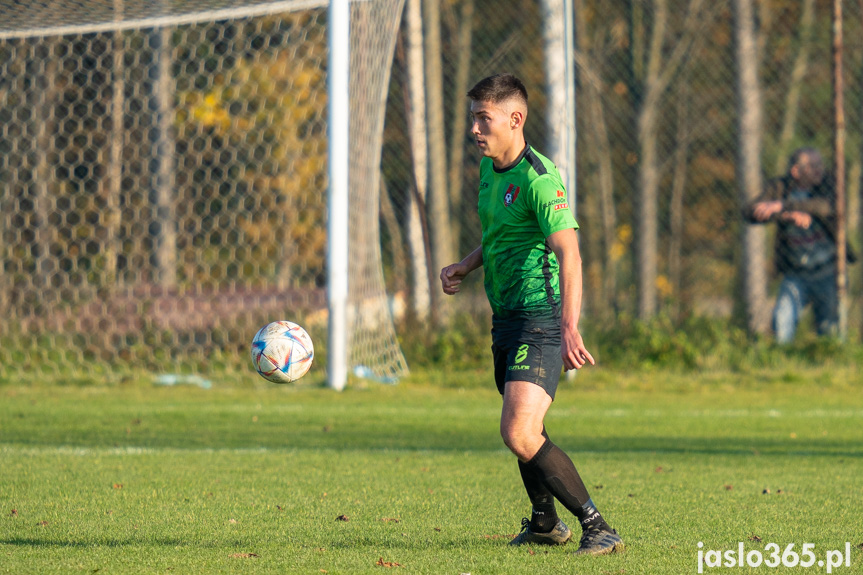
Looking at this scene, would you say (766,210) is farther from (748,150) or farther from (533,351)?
(533,351)

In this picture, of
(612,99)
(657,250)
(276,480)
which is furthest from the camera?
(657,250)

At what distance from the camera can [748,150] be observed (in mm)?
12930

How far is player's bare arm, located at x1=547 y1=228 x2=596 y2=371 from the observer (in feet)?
11.6

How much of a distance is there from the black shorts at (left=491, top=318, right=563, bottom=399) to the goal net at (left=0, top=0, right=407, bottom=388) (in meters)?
5.56

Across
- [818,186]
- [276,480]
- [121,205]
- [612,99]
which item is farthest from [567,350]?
[612,99]

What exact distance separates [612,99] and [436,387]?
7931 millimetres

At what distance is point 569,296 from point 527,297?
337mm

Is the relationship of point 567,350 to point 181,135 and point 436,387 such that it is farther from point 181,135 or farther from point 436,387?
point 181,135

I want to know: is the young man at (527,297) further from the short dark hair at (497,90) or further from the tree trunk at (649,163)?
the tree trunk at (649,163)

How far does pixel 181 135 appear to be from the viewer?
11812mm

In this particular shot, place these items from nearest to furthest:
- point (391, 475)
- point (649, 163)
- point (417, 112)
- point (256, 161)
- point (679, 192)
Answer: point (391, 475), point (417, 112), point (256, 161), point (649, 163), point (679, 192)

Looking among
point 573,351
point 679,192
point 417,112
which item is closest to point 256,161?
point 417,112

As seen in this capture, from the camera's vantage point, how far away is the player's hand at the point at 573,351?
11.6ft

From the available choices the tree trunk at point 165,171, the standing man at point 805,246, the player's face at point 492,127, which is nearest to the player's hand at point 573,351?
the player's face at point 492,127
